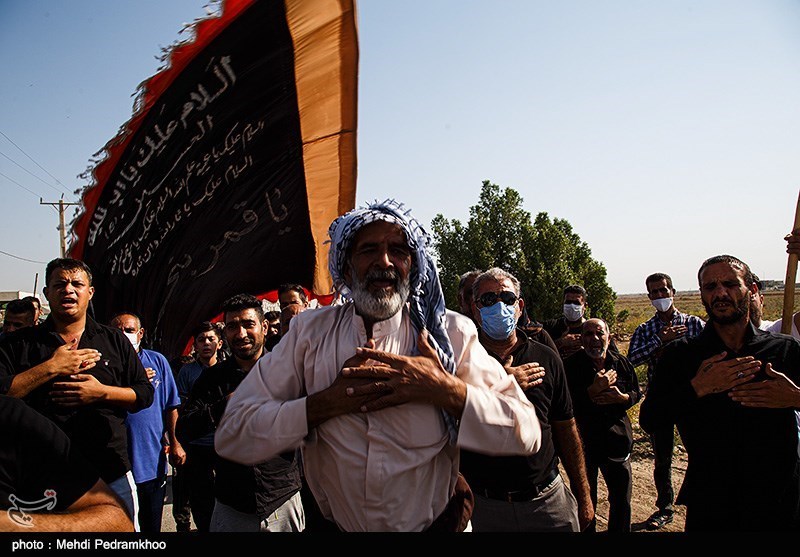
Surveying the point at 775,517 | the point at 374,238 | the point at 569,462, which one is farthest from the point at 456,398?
the point at 775,517

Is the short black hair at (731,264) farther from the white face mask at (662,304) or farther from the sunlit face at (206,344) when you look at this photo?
the sunlit face at (206,344)

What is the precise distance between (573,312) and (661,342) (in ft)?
3.03

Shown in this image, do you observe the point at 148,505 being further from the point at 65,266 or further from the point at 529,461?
the point at 529,461

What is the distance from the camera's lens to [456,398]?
1579 mm

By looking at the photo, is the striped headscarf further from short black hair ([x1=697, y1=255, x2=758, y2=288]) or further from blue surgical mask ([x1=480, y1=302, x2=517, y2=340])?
short black hair ([x1=697, y1=255, x2=758, y2=288])

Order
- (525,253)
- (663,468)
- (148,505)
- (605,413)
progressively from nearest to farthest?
(148,505) < (605,413) < (663,468) < (525,253)

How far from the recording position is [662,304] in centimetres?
521

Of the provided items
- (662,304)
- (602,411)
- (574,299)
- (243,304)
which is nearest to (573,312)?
(574,299)

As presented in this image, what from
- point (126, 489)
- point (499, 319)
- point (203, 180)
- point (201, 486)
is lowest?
point (201, 486)

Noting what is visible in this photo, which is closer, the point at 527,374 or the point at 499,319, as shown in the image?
the point at 527,374

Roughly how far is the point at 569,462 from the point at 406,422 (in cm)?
163

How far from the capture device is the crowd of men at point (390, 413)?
1.57m

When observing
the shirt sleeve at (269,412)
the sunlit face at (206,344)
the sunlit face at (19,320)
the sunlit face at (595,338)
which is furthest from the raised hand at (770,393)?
the sunlit face at (19,320)

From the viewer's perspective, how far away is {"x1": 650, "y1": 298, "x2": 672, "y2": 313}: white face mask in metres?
5.21
